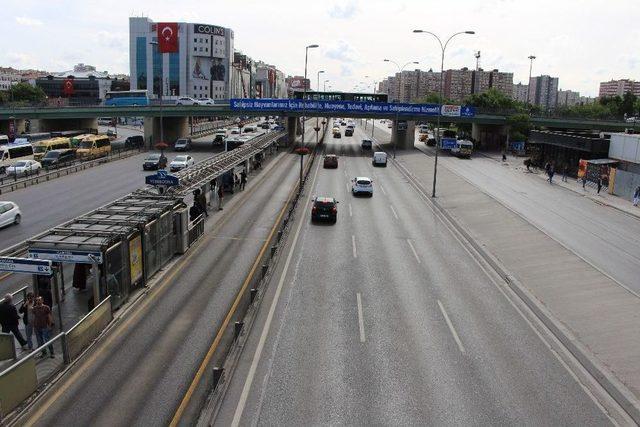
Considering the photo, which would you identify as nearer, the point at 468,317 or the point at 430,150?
the point at 468,317

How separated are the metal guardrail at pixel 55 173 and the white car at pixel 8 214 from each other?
12.6 meters

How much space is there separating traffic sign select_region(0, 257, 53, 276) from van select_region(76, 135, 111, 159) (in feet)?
173

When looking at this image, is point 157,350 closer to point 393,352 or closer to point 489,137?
point 393,352

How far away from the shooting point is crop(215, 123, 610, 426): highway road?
13.2 m

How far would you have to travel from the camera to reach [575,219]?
123ft

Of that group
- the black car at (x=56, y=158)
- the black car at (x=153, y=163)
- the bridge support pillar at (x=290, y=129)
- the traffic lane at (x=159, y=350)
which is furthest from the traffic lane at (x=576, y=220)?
the black car at (x=56, y=158)

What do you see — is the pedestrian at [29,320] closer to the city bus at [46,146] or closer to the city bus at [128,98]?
the city bus at [46,146]

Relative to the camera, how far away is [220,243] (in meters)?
29.2

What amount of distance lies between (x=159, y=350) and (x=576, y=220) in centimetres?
3020

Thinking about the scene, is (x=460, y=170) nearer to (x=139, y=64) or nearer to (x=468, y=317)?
(x=468, y=317)

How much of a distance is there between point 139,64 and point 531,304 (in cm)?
19765

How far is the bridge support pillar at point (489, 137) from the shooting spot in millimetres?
100125

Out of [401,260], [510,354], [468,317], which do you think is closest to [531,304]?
[468,317]

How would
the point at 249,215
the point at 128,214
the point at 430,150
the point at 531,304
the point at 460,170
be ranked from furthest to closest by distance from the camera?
the point at 430,150
the point at 460,170
the point at 249,215
the point at 128,214
the point at 531,304
